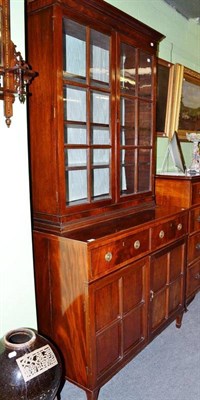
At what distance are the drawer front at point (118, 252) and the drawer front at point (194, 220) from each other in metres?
0.79

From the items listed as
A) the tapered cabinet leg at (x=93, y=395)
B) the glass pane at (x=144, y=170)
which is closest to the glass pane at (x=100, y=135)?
the glass pane at (x=144, y=170)

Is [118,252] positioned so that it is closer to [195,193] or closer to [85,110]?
[85,110]

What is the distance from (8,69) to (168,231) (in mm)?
1409

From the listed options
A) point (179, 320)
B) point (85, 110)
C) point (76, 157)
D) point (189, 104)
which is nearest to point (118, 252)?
point (76, 157)

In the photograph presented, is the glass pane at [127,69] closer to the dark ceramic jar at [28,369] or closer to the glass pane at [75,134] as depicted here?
the glass pane at [75,134]

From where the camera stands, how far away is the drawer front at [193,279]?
274cm

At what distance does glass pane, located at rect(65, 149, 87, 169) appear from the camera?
69.3 inches

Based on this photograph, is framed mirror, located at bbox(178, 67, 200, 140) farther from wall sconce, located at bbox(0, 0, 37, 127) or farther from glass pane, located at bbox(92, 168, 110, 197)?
wall sconce, located at bbox(0, 0, 37, 127)

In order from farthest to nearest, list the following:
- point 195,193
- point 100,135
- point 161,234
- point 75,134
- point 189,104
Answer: point 189,104, point 195,193, point 161,234, point 100,135, point 75,134

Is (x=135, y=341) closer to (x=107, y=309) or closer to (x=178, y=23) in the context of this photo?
(x=107, y=309)

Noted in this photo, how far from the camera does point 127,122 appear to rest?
218cm

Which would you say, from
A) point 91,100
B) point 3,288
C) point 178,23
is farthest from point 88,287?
point 178,23

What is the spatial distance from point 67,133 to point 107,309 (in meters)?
0.97

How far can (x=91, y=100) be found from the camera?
184cm
